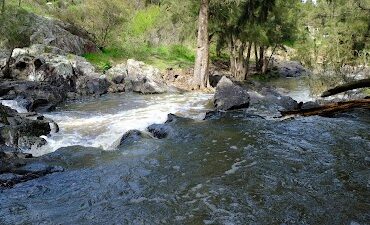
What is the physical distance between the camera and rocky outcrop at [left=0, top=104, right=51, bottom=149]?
40.8ft

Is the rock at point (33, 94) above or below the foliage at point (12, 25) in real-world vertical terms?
below

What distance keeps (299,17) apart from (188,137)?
3124 cm

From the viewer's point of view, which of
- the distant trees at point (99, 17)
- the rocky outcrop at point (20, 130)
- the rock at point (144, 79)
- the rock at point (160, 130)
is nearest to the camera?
the rocky outcrop at point (20, 130)

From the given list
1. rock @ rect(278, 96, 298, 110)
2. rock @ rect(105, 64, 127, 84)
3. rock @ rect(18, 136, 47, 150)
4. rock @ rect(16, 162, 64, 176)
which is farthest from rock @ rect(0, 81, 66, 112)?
rock @ rect(278, 96, 298, 110)

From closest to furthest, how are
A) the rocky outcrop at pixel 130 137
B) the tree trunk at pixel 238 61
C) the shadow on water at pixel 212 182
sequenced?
the shadow on water at pixel 212 182
the rocky outcrop at pixel 130 137
the tree trunk at pixel 238 61

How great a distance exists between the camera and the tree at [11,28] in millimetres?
23156

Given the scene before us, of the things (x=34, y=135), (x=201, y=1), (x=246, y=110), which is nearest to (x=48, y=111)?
(x=34, y=135)

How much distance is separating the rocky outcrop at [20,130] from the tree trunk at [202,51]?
14499 mm

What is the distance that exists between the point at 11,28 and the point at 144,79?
9.26 m

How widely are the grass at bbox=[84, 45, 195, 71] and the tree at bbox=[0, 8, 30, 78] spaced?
679 cm

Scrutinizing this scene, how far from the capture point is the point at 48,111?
64.8 ft

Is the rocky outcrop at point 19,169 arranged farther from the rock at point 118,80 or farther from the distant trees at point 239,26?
the distant trees at point 239,26

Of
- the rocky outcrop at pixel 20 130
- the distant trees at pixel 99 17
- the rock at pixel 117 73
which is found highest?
the distant trees at pixel 99 17

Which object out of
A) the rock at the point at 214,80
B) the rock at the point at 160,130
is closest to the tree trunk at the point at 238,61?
the rock at the point at 214,80
